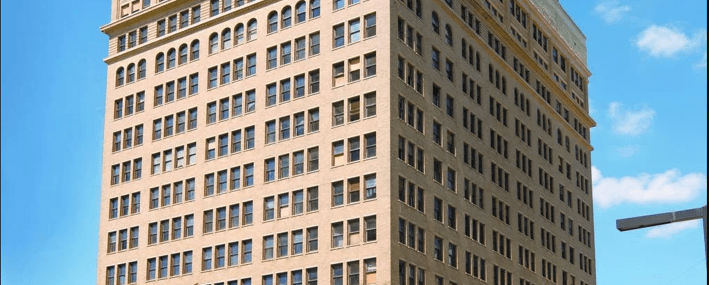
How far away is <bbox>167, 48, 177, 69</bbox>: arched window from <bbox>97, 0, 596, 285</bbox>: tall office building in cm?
28

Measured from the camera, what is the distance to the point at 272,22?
87438mm

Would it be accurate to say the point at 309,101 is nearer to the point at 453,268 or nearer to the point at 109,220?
the point at 453,268

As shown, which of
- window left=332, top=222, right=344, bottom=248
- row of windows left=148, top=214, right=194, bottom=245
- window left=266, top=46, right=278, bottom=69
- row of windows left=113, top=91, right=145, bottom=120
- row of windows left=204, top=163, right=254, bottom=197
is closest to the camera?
window left=332, top=222, right=344, bottom=248

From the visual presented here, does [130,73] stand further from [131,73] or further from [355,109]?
[355,109]

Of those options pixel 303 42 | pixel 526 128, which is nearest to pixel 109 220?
pixel 303 42

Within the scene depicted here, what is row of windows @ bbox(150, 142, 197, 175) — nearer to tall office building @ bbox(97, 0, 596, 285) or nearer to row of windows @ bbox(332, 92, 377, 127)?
tall office building @ bbox(97, 0, 596, 285)

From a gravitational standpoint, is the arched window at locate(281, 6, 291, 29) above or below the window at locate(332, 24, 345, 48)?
above

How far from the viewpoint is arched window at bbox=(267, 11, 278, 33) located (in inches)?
3433

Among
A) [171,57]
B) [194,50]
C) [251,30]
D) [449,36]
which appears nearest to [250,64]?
[251,30]

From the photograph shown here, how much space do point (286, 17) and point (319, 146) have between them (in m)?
11.4

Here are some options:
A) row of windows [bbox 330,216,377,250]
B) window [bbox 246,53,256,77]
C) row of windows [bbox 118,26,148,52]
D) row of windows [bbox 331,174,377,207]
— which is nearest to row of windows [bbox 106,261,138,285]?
window [bbox 246,53,256,77]

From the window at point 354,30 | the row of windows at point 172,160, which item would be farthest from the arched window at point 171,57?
the window at point 354,30

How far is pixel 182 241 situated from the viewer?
8775 cm

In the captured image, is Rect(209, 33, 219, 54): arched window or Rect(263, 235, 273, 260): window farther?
Rect(209, 33, 219, 54): arched window
